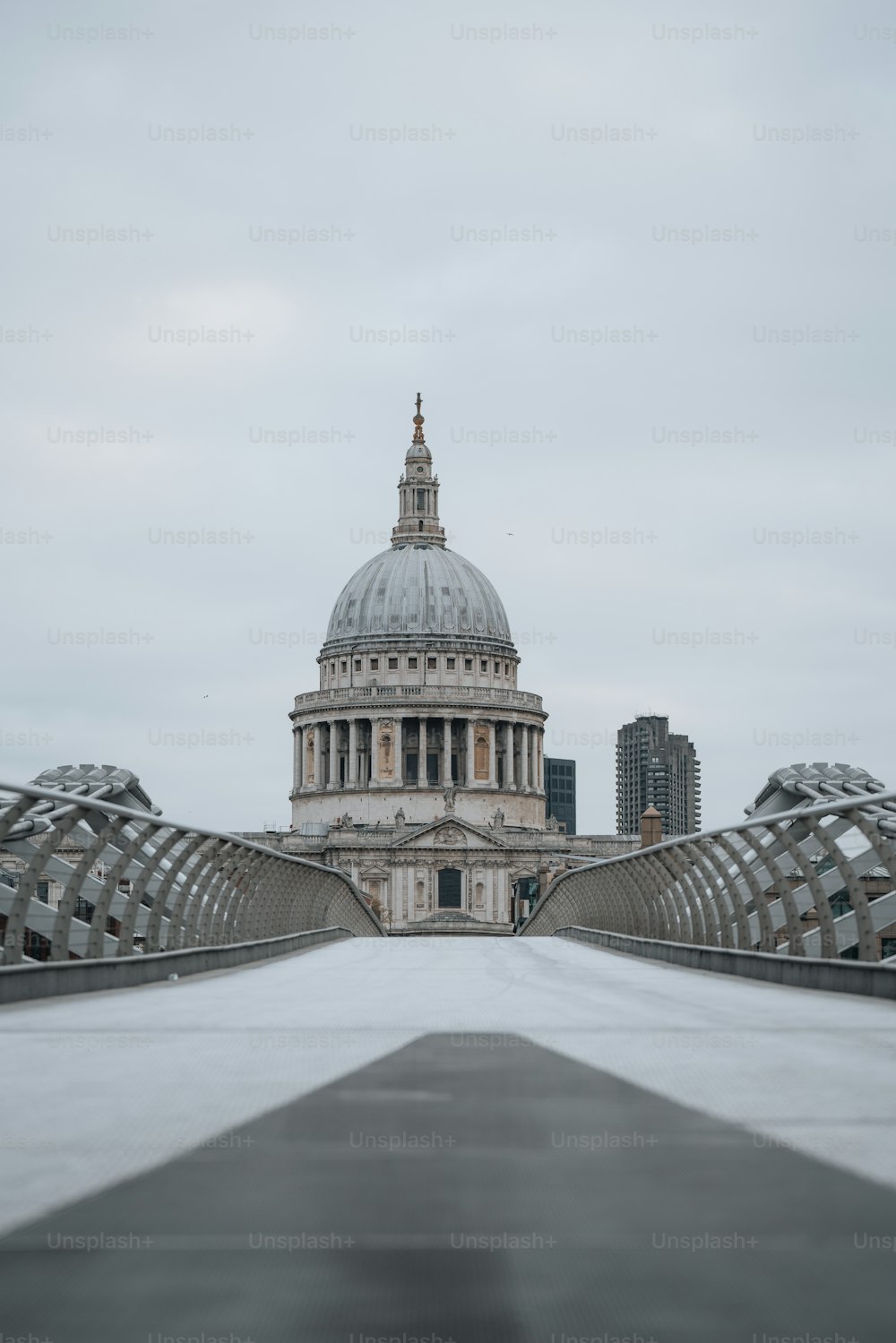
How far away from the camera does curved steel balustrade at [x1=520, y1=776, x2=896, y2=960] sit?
1691 centimetres

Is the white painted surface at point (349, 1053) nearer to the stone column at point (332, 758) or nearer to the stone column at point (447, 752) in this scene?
the stone column at point (447, 752)

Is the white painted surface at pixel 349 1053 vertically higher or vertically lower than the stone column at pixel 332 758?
lower

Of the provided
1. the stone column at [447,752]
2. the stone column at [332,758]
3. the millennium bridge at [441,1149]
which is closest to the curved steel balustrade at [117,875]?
the millennium bridge at [441,1149]

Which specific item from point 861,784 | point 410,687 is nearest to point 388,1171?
point 861,784

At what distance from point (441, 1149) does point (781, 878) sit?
12.6 meters

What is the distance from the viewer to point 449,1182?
661 centimetres

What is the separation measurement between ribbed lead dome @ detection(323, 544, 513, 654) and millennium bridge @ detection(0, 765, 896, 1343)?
168 meters

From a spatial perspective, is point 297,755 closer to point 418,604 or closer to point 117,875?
point 418,604

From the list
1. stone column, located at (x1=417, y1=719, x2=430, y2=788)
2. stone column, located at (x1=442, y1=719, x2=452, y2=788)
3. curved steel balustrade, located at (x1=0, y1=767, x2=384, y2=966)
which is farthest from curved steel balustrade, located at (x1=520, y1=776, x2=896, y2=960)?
stone column, located at (x1=417, y1=719, x2=430, y2=788)

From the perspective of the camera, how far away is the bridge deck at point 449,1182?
4852 millimetres

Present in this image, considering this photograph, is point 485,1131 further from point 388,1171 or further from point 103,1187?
point 103,1187

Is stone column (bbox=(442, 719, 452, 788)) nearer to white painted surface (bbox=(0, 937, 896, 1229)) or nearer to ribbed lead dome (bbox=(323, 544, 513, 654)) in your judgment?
ribbed lead dome (bbox=(323, 544, 513, 654))

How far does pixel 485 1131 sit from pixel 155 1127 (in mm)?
1406

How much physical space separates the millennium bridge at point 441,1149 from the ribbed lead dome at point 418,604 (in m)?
168
